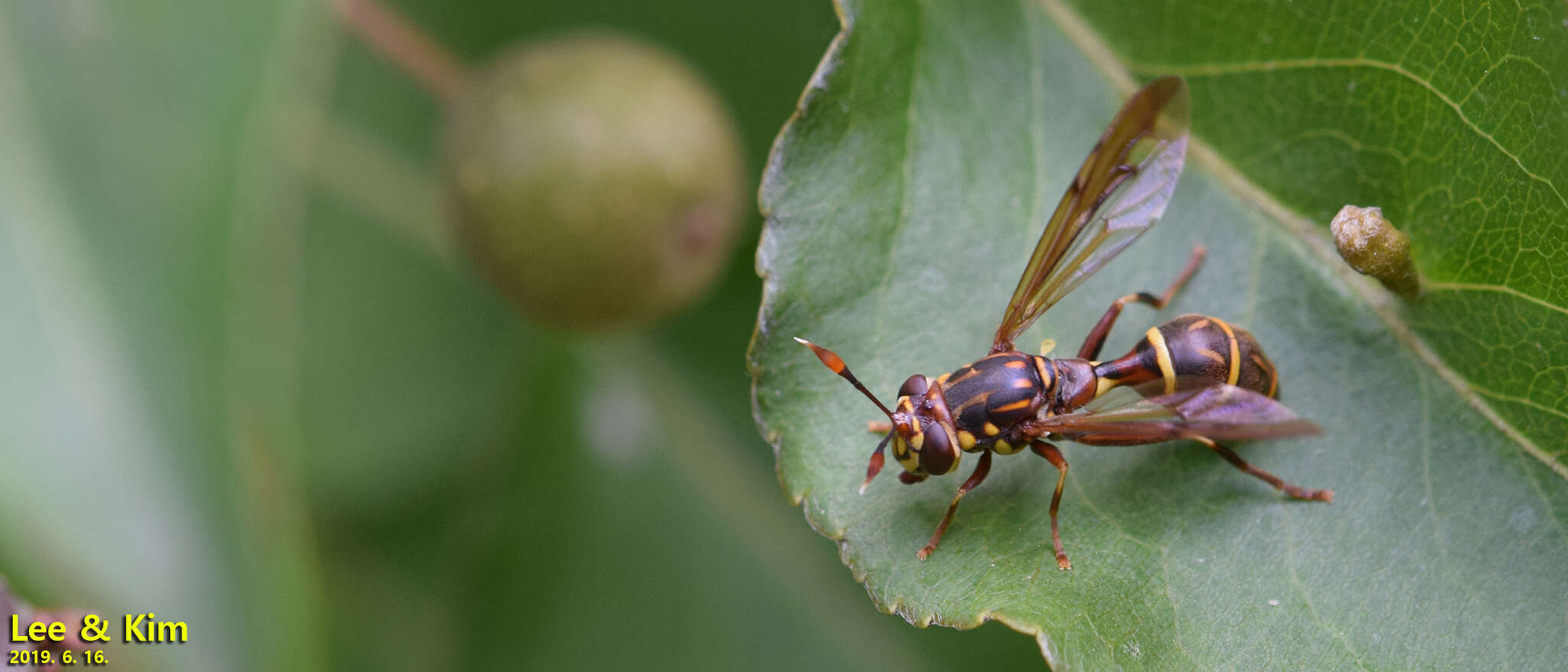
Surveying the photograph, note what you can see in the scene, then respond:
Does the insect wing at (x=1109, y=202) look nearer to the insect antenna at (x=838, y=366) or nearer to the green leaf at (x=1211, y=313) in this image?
the green leaf at (x=1211, y=313)

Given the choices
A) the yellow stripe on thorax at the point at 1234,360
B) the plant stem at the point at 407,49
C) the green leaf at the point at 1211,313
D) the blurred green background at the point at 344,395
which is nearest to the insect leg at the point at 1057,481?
the green leaf at the point at 1211,313

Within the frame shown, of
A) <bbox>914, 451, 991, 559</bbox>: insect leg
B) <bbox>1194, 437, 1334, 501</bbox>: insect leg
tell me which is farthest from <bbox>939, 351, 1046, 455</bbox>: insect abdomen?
<bbox>1194, 437, 1334, 501</bbox>: insect leg

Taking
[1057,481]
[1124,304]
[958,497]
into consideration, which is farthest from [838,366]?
[1124,304]

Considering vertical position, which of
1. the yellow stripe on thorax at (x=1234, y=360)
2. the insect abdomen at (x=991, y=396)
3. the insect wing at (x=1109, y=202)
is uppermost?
the insect wing at (x=1109, y=202)

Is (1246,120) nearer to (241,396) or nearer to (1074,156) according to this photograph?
(1074,156)

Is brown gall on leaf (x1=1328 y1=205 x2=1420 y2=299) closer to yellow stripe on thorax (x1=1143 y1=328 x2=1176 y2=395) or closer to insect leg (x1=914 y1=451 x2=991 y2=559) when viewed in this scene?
yellow stripe on thorax (x1=1143 y1=328 x2=1176 y2=395)

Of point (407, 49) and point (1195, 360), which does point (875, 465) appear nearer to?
point (1195, 360)
